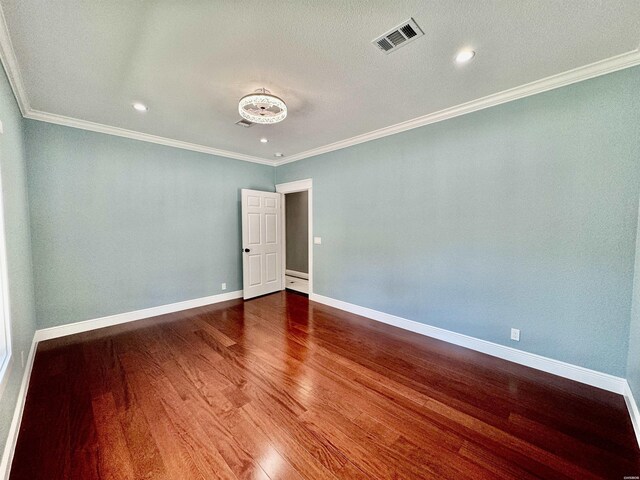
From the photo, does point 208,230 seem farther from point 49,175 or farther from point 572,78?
point 572,78

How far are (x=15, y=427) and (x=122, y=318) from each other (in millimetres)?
2060

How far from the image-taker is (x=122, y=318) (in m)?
3.54

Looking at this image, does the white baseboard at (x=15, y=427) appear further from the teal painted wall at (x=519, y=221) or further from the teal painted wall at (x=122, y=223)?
the teal painted wall at (x=519, y=221)

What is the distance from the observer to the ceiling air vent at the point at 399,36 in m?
1.63

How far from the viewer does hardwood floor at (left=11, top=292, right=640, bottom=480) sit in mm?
1474

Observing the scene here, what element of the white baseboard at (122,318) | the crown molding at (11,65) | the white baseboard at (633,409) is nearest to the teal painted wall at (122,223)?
the white baseboard at (122,318)

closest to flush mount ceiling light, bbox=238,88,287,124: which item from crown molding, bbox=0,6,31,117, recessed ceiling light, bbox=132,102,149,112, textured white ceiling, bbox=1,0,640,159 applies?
textured white ceiling, bbox=1,0,640,159

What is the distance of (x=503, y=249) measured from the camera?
2580mm

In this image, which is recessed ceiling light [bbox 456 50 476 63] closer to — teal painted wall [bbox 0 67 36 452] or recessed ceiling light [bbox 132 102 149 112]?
recessed ceiling light [bbox 132 102 149 112]

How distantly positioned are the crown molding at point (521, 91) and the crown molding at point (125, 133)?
2.31 m

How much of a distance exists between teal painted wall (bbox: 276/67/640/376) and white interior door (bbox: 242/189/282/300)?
2057 mm

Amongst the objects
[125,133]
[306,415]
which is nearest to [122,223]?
[125,133]

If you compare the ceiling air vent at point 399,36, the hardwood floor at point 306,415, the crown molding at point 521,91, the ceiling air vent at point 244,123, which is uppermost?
the ceiling air vent at point 244,123

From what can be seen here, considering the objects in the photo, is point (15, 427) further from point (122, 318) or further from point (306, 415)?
point (122, 318)
